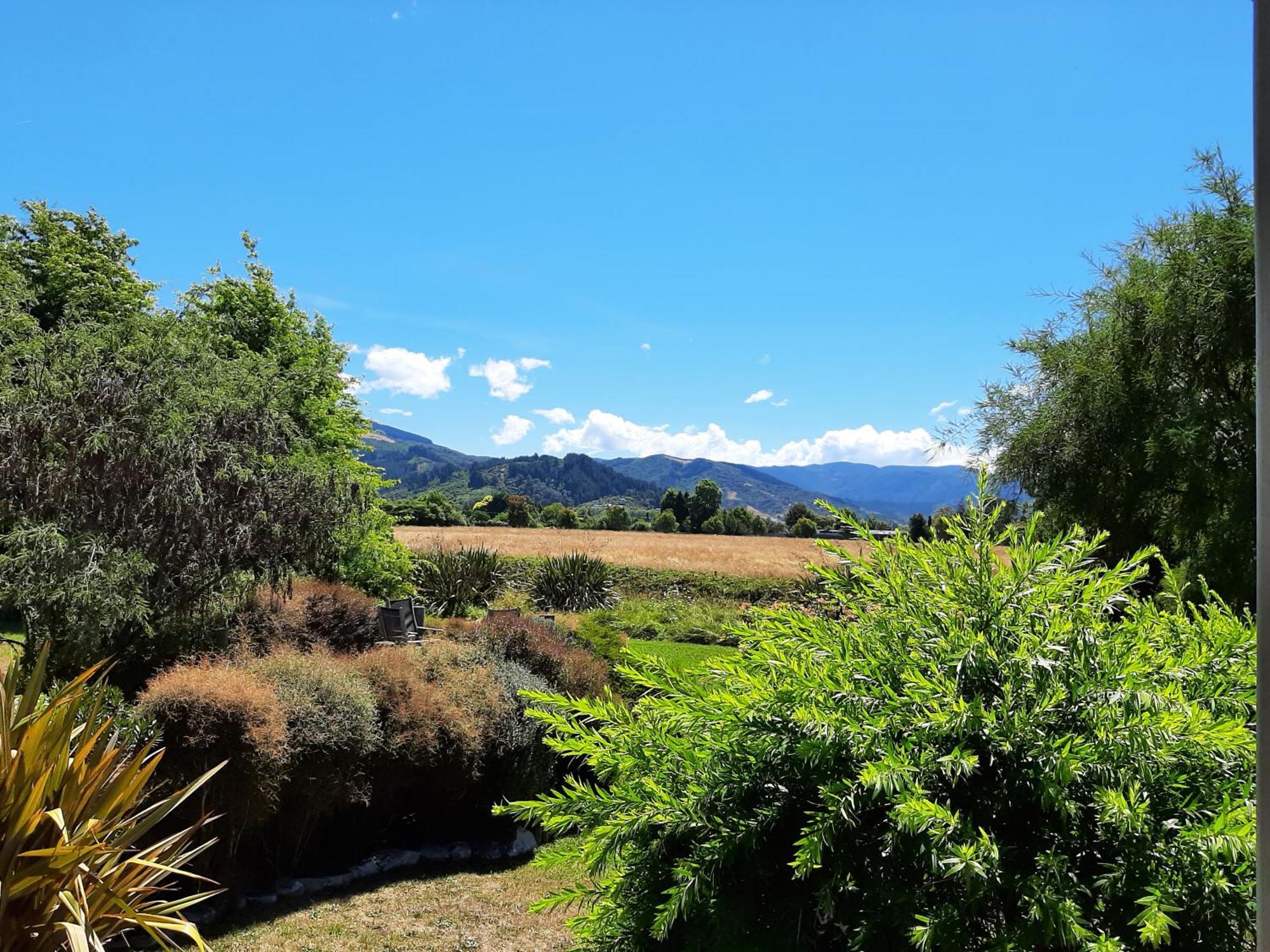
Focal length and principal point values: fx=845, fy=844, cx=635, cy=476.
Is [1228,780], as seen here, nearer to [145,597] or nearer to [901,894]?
[901,894]

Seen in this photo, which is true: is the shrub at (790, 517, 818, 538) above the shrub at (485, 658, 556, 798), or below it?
above

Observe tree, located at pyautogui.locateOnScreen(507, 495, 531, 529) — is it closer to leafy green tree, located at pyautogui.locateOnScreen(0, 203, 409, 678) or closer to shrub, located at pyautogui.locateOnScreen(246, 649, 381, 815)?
leafy green tree, located at pyautogui.locateOnScreen(0, 203, 409, 678)

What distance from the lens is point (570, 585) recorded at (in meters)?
22.1

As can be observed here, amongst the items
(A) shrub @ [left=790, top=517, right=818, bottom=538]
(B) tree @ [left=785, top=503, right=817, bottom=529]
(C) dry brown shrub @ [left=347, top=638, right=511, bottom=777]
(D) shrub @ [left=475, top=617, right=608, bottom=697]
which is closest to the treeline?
(B) tree @ [left=785, top=503, right=817, bottom=529]

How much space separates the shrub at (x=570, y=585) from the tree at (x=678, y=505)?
4518cm

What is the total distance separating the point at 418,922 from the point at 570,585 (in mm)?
15525

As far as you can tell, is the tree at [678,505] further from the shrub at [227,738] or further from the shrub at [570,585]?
the shrub at [227,738]

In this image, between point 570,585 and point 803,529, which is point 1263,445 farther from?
point 803,529

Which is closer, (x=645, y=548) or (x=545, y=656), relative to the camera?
(x=545, y=656)

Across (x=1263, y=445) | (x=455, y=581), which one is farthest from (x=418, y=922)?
(x=455, y=581)

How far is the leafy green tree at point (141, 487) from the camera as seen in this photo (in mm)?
8820

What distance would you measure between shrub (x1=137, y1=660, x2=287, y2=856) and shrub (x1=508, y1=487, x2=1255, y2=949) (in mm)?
5124

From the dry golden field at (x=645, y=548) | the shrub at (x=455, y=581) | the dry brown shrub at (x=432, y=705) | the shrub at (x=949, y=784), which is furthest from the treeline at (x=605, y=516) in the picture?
the shrub at (x=949, y=784)

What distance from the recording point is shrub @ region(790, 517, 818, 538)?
45.7m
